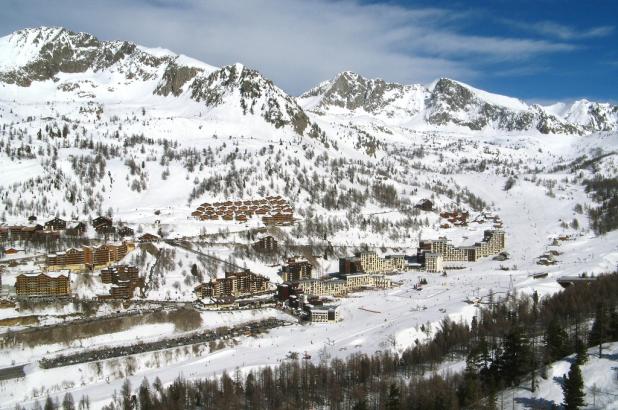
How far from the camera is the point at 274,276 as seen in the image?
71.4m

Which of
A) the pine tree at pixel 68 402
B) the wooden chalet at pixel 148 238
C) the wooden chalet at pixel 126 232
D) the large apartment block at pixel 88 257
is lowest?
the pine tree at pixel 68 402

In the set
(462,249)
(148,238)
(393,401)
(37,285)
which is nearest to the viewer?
(393,401)

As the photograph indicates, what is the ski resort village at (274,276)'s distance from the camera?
39.0 m

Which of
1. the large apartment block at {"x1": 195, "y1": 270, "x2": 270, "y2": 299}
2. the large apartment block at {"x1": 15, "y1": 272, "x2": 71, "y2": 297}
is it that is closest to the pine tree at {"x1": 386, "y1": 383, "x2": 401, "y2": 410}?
the large apartment block at {"x1": 195, "y1": 270, "x2": 270, "y2": 299}

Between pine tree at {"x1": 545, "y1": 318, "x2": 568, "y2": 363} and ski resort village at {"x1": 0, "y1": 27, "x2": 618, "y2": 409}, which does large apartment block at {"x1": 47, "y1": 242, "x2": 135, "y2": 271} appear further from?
pine tree at {"x1": 545, "y1": 318, "x2": 568, "y2": 363}

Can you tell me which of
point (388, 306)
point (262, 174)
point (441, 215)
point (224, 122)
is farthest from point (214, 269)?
point (224, 122)

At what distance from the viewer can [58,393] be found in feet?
134

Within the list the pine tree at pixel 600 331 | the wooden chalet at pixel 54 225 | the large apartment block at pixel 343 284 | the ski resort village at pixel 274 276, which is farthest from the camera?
the wooden chalet at pixel 54 225

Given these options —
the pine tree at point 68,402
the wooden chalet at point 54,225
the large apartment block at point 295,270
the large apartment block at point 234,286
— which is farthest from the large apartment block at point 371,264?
the pine tree at point 68,402

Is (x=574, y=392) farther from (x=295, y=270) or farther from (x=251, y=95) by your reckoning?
(x=251, y=95)

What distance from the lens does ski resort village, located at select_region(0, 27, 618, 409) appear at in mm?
39031

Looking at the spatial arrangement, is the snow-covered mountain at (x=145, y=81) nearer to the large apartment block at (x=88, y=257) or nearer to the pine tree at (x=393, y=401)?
the large apartment block at (x=88, y=257)

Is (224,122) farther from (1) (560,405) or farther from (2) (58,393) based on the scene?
(1) (560,405)

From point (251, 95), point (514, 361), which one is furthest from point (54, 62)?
point (514, 361)
